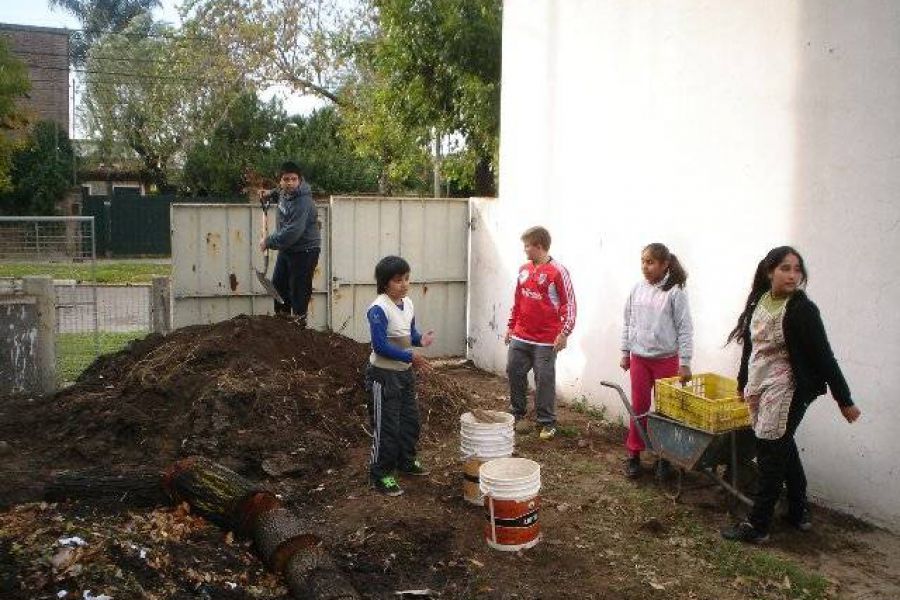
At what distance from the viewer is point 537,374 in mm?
7336

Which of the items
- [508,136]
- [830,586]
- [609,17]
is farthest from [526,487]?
[508,136]

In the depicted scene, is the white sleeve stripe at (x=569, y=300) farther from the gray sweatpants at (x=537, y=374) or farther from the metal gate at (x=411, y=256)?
the metal gate at (x=411, y=256)

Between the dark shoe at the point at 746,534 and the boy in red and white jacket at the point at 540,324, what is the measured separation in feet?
7.38

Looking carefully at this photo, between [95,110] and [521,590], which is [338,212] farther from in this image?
[95,110]

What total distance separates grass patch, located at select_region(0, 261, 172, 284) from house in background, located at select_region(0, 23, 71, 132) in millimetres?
17406

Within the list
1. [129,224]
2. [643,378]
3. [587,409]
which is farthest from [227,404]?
[129,224]

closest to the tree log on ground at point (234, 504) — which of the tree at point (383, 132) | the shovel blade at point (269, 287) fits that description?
the shovel blade at point (269, 287)

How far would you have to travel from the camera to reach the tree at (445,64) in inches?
539

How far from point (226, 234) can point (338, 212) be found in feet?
4.59

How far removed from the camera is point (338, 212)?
991cm

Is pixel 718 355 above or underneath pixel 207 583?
above

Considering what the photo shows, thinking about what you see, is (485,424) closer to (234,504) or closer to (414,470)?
(414,470)

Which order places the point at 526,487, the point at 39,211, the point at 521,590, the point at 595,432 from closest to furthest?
the point at 521,590
the point at 526,487
the point at 595,432
the point at 39,211

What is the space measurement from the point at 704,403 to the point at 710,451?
317 mm
